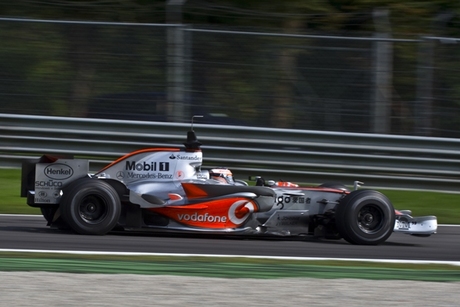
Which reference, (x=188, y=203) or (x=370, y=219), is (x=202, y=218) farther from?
(x=370, y=219)

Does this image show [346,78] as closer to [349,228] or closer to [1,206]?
[349,228]

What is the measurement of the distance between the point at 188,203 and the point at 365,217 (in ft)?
6.07

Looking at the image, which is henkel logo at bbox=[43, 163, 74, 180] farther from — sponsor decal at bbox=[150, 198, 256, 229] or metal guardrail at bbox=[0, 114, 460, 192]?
metal guardrail at bbox=[0, 114, 460, 192]

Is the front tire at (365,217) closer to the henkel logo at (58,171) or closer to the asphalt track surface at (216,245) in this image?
the asphalt track surface at (216,245)

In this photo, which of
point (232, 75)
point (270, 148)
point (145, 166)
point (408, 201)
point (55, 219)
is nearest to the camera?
Result: point (55, 219)

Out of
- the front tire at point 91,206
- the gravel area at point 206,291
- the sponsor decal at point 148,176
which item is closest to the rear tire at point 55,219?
the front tire at point 91,206

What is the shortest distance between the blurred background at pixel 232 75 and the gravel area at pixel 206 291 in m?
5.93

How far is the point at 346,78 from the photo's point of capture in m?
11.8

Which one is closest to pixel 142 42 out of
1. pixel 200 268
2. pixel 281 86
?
pixel 281 86

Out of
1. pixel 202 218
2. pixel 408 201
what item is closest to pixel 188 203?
pixel 202 218

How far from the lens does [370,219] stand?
8383 mm

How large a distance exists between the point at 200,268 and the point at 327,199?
2.42 m

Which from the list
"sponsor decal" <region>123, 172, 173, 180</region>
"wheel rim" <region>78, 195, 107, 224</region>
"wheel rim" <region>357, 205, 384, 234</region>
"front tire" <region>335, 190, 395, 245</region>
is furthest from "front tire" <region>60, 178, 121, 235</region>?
"wheel rim" <region>357, 205, 384, 234</region>

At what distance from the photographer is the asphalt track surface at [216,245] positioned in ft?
25.2
